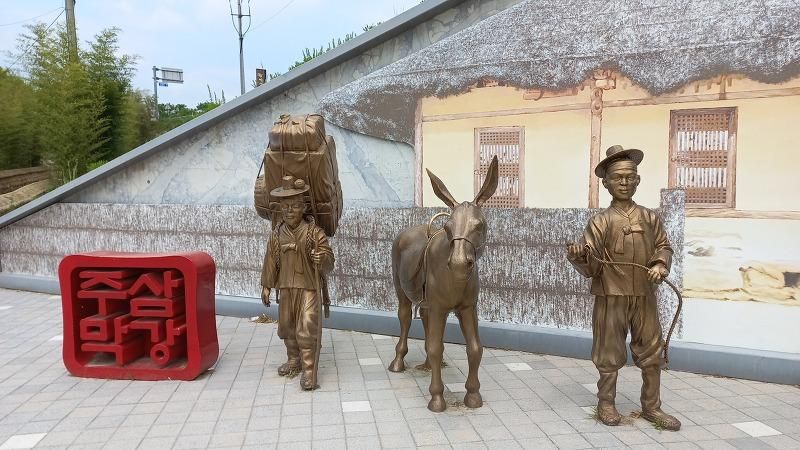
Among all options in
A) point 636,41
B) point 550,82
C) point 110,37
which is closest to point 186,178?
point 550,82

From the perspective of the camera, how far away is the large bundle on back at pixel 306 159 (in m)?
4.42

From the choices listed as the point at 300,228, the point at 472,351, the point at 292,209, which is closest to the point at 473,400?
the point at 472,351

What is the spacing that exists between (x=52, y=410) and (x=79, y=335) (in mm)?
889

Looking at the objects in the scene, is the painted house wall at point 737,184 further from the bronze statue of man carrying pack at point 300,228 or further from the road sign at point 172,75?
the road sign at point 172,75

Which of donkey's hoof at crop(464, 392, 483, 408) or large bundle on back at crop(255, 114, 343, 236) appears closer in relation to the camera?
donkey's hoof at crop(464, 392, 483, 408)

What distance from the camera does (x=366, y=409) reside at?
404 centimetres

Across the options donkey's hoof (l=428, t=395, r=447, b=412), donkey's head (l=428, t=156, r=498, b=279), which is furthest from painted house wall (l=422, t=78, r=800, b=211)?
donkey's hoof (l=428, t=395, r=447, b=412)

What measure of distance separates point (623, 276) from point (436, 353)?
1.51 metres

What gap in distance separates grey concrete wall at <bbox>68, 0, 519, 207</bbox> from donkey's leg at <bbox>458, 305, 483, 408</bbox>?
2426mm

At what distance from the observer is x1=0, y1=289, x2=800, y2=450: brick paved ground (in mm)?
3537

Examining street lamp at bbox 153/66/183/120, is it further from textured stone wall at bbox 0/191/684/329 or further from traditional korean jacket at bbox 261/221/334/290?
traditional korean jacket at bbox 261/221/334/290

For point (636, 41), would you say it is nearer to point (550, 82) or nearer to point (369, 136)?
point (550, 82)

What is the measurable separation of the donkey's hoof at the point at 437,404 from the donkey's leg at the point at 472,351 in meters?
0.20

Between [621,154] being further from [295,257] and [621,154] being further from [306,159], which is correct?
[295,257]
